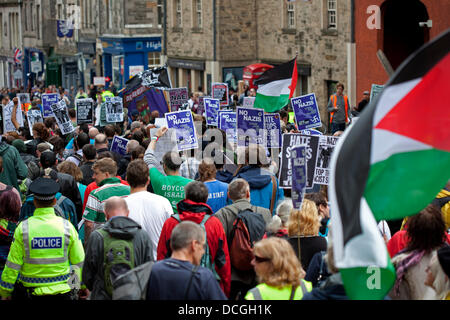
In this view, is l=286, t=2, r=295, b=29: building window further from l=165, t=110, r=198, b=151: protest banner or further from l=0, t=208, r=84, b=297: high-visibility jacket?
l=0, t=208, r=84, b=297: high-visibility jacket

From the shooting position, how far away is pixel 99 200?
841 centimetres

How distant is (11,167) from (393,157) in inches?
318

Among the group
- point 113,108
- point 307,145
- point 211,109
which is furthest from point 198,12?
point 307,145

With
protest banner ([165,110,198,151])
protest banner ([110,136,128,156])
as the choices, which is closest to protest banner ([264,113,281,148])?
protest banner ([165,110,198,151])

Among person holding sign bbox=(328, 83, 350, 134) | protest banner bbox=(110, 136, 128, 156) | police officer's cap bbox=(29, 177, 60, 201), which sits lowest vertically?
person holding sign bbox=(328, 83, 350, 134)

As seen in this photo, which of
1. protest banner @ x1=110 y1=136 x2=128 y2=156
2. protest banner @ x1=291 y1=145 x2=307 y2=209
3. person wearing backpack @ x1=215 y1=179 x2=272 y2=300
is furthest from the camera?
protest banner @ x1=110 y1=136 x2=128 y2=156

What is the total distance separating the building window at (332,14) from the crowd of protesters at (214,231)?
17.7m

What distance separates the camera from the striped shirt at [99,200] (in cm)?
840

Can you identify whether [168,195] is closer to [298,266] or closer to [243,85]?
[298,266]

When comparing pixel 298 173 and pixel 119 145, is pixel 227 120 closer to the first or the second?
pixel 119 145

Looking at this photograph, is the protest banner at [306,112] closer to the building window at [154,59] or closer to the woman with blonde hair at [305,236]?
the woman with blonde hair at [305,236]

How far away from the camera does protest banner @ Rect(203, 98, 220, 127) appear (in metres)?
16.9

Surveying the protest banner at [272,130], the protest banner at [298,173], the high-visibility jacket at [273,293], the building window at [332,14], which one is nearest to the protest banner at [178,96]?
the protest banner at [272,130]

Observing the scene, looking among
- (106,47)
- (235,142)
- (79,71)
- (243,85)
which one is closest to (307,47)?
(243,85)
